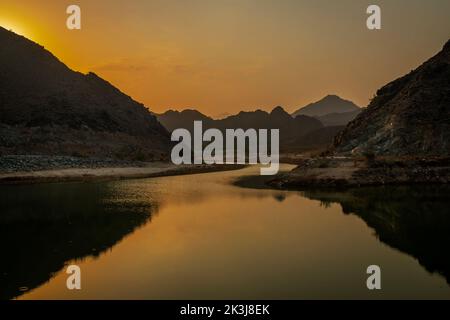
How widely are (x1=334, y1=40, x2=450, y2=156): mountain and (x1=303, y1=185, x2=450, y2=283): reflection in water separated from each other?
14859 mm

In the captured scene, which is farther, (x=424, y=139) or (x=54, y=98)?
(x=54, y=98)

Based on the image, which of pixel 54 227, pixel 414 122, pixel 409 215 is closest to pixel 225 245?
pixel 54 227

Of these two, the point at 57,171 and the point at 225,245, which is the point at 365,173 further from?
the point at 57,171

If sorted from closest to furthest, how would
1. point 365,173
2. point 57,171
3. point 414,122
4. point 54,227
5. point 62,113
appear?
point 54,227, point 365,173, point 57,171, point 414,122, point 62,113

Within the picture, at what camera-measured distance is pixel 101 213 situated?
36969 mm

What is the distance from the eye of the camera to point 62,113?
128250 mm

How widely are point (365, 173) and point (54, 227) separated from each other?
4308cm

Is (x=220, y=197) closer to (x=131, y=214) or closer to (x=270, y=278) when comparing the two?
(x=131, y=214)

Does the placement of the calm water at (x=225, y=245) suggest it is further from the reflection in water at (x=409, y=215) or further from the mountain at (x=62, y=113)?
the mountain at (x=62, y=113)

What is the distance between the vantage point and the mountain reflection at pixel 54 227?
20844 millimetres

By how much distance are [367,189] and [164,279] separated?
40398mm

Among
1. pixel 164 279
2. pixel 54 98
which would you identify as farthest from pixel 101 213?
pixel 54 98
